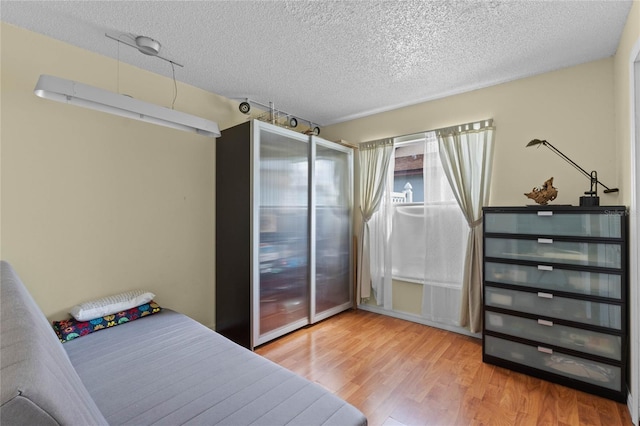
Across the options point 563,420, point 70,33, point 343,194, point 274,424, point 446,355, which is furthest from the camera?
point 343,194

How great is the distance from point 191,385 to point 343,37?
2.52 metres

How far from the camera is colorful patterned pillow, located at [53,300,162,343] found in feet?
6.87

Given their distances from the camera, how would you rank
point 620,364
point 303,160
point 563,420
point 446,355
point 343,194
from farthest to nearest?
1. point 343,194
2. point 303,160
3. point 446,355
4. point 620,364
5. point 563,420

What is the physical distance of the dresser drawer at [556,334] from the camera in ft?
6.74

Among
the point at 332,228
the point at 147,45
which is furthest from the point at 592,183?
the point at 147,45

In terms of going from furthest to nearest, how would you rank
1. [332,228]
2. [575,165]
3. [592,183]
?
[332,228], [575,165], [592,183]

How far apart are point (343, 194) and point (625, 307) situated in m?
2.84

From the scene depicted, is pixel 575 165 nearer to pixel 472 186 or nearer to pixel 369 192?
pixel 472 186

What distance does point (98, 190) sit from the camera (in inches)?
95.7

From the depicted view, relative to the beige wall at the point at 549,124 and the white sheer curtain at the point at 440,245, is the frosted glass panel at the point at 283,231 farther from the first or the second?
the beige wall at the point at 549,124

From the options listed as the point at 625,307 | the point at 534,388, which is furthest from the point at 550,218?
the point at 534,388

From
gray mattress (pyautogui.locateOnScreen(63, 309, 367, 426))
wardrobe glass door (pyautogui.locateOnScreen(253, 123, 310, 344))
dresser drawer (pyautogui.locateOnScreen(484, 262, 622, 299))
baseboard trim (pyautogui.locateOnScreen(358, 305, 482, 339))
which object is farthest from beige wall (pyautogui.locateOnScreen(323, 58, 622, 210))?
gray mattress (pyautogui.locateOnScreen(63, 309, 367, 426))

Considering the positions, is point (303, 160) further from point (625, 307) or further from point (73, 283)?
point (625, 307)

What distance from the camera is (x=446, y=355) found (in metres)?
2.72
